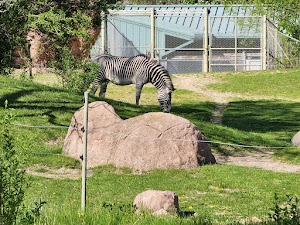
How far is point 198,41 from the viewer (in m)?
45.0

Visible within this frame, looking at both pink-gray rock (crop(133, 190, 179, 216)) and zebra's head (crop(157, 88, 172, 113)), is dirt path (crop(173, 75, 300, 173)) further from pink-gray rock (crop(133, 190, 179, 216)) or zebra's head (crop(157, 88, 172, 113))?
pink-gray rock (crop(133, 190, 179, 216))

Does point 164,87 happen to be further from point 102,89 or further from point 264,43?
point 264,43

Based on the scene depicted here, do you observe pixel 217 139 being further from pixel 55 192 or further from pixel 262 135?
pixel 55 192

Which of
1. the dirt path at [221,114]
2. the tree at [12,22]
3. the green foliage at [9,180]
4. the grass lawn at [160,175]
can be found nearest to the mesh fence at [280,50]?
the dirt path at [221,114]

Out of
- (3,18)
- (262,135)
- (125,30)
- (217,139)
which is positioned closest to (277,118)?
(262,135)

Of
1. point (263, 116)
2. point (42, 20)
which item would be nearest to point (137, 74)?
point (263, 116)

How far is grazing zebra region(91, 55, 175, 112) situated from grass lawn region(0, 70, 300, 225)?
1.91m

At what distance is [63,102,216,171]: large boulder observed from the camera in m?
15.3

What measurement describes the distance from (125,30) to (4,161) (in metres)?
38.4

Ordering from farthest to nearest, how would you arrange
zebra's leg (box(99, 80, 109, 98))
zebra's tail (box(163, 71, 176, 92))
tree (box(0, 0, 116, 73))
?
1. zebra's leg (box(99, 80, 109, 98))
2. zebra's tail (box(163, 71, 176, 92))
3. tree (box(0, 0, 116, 73))

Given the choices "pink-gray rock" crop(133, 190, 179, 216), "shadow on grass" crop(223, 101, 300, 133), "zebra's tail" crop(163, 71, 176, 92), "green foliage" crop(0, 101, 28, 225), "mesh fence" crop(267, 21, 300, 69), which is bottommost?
"shadow on grass" crop(223, 101, 300, 133)

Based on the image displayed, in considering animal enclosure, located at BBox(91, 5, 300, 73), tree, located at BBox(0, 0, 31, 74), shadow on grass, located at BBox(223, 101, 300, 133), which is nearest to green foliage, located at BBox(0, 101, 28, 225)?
tree, located at BBox(0, 0, 31, 74)

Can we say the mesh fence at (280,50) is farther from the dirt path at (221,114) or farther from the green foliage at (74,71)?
the green foliage at (74,71)

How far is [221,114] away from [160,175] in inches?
587
